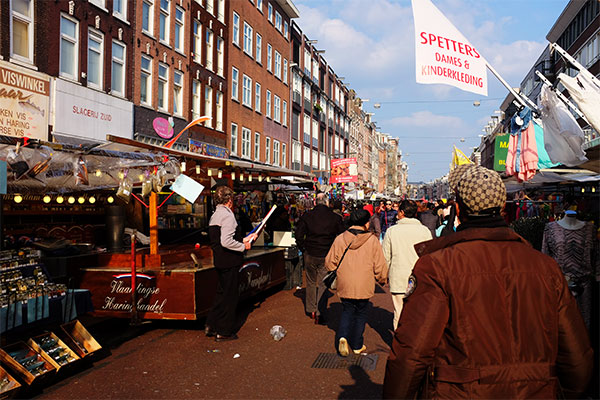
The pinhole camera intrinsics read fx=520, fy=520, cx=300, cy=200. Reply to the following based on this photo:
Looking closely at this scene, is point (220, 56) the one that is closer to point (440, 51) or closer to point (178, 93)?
point (178, 93)

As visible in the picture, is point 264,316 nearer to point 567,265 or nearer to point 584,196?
point 567,265

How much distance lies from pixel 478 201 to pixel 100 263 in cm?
727

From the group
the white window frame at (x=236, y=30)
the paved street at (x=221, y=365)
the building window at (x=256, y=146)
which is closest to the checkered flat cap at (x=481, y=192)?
the paved street at (x=221, y=365)

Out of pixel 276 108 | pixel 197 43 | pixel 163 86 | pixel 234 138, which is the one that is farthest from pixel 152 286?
pixel 276 108

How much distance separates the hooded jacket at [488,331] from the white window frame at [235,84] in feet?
89.6

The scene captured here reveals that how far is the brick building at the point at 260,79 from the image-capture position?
29.2 metres

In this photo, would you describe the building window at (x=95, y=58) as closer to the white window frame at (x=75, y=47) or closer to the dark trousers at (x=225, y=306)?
the white window frame at (x=75, y=47)

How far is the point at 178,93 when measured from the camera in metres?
23.3

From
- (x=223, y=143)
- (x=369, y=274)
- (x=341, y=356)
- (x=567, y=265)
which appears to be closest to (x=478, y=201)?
(x=369, y=274)

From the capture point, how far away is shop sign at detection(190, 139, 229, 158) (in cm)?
2366

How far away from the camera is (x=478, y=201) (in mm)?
2402

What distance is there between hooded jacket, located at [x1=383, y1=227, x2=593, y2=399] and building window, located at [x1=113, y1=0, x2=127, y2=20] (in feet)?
62.9

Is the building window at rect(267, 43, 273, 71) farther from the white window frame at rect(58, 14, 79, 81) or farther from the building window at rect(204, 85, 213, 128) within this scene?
the white window frame at rect(58, 14, 79, 81)

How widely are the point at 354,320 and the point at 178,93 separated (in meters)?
18.9
